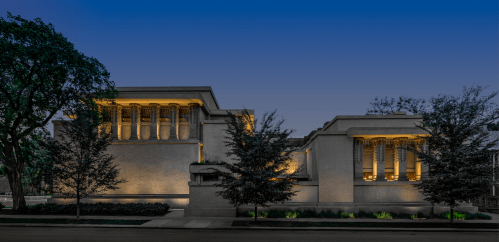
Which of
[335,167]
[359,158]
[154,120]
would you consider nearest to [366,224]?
[335,167]

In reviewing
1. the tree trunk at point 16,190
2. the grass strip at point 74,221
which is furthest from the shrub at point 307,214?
the tree trunk at point 16,190

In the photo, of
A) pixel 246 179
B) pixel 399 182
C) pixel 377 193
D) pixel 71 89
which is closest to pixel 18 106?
pixel 71 89

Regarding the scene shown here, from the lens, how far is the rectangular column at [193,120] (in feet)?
82.1

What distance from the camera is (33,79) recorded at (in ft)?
63.0

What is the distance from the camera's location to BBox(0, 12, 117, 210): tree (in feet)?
58.5

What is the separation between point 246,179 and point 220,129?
8.19m

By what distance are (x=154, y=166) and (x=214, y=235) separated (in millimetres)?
12313

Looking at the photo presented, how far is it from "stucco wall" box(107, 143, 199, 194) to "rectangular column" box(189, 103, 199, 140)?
3.31 feet

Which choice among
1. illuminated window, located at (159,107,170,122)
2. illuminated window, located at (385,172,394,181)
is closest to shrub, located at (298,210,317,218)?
illuminated window, located at (385,172,394,181)

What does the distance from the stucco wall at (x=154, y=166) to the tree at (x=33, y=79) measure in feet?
18.6

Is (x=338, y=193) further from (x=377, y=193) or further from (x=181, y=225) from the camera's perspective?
(x=181, y=225)

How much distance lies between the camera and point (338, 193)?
795 inches

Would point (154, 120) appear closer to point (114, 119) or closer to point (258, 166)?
point (114, 119)

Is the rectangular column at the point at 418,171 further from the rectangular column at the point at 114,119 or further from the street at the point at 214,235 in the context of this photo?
the rectangular column at the point at 114,119
